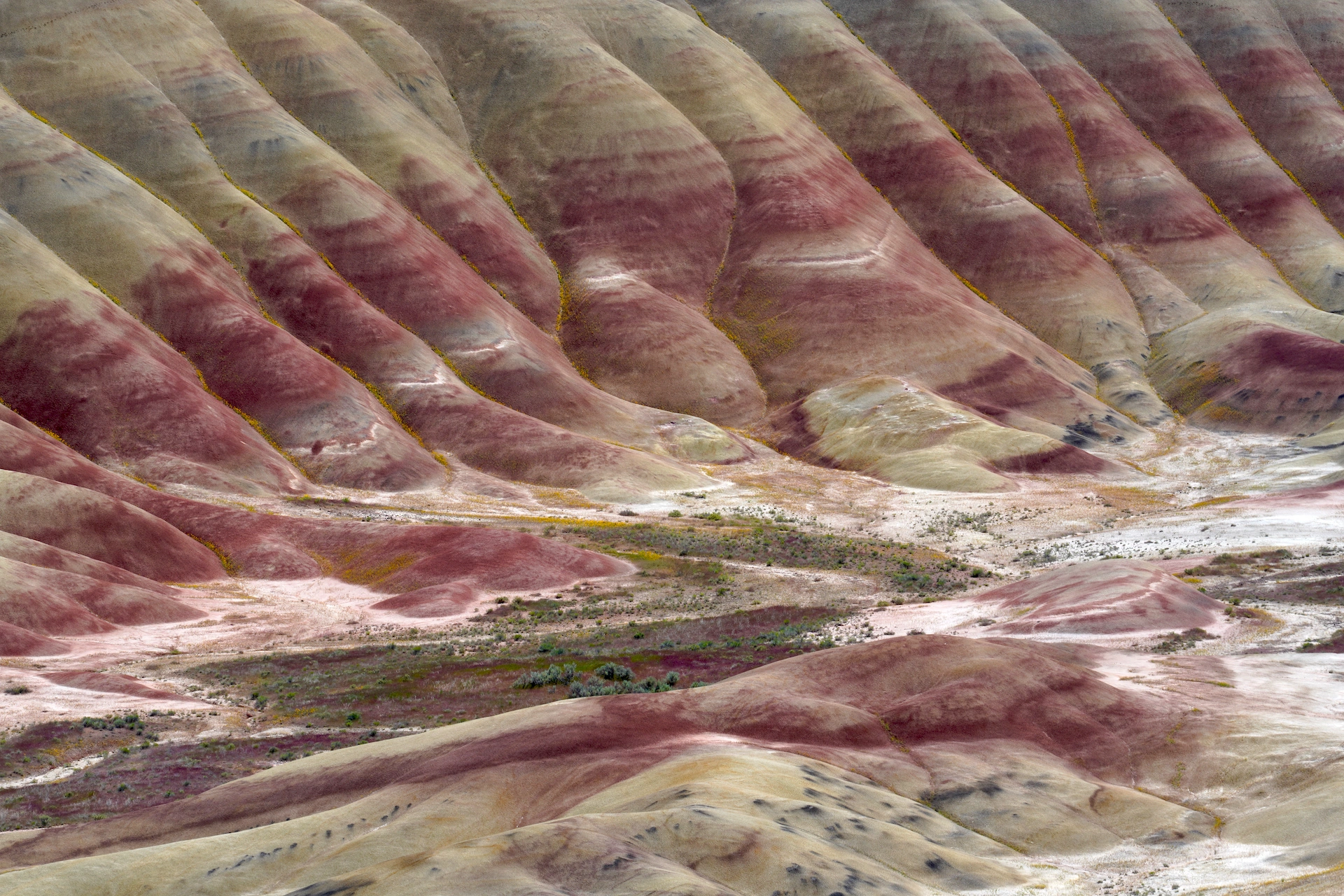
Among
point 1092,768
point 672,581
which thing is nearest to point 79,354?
point 672,581

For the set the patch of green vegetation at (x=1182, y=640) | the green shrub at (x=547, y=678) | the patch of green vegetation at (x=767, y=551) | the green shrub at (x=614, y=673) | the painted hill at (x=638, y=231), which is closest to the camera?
the patch of green vegetation at (x=1182, y=640)

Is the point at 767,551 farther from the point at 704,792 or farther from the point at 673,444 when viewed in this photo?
the point at 704,792

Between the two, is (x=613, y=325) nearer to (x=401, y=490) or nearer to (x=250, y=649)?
(x=401, y=490)

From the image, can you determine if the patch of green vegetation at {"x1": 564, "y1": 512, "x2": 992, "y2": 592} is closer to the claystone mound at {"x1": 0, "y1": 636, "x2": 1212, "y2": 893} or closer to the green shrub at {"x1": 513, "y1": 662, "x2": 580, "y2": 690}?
Answer: the green shrub at {"x1": 513, "y1": 662, "x2": 580, "y2": 690}

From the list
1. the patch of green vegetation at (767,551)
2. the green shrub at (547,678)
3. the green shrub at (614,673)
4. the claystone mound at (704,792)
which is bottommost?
the patch of green vegetation at (767,551)

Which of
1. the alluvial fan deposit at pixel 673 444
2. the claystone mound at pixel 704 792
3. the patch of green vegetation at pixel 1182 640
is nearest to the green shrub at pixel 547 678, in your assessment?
the alluvial fan deposit at pixel 673 444

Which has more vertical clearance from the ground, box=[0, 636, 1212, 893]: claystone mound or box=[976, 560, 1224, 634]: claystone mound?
box=[0, 636, 1212, 893]: claystone mound

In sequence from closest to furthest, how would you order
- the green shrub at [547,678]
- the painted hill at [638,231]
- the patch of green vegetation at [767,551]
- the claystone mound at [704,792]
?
the claystone mound at [704,792]
the green shrub at [547,678]
the patch of green vegetation at [767,551]
the painted hill at [638,231]

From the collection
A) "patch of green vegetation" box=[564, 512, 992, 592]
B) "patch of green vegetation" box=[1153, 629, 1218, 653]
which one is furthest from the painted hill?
"patch of green vegetation" box=[1153, 629, 1218, 653]

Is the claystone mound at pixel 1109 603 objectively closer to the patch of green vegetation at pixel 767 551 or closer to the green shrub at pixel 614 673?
the patch of green vegetation at pixel 767 551
